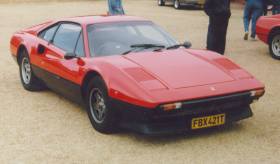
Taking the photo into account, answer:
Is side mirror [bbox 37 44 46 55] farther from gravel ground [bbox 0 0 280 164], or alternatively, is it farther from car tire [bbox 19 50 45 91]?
gravel ground [bbox 0 0 280 164]

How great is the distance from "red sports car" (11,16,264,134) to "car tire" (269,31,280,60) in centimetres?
451

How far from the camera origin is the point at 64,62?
21.6 ft

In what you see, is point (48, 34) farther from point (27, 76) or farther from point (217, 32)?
point (217, 32)

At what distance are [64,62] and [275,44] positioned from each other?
18.3 ft

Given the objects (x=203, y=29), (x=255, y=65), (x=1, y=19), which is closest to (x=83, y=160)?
(x=255, y=65)

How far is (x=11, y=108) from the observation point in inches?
276

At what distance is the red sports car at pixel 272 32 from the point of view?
34.9ft

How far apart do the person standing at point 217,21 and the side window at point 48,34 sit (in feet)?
10.7

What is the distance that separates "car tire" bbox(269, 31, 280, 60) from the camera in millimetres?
10688

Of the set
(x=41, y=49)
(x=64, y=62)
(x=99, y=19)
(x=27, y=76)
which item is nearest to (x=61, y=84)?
(x=64, y=62)

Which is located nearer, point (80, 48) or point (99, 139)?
point (99, 139)

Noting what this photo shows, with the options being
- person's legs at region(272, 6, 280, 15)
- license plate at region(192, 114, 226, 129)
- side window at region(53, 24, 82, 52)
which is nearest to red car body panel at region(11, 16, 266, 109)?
side window at region(53, 24, 82, 52)

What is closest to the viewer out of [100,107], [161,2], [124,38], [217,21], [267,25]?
[100,107]

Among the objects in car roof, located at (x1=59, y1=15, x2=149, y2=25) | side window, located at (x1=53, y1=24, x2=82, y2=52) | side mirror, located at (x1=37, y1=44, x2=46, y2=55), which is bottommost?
side mirror, located at (x1=37, y1=44, x2=46, y2=55)
